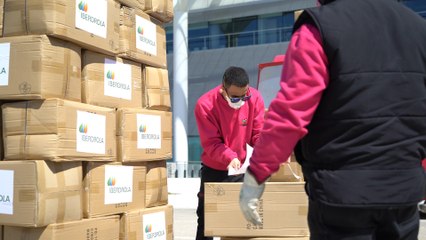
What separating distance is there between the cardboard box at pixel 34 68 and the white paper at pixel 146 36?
0.82 metres

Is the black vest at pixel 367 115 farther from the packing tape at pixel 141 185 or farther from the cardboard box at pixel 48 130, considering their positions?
the packing tape at pixel 141 185

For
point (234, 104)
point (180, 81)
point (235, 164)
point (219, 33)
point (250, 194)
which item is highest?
point (219, 33)

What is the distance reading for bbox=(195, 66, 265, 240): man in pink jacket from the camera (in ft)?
14.8

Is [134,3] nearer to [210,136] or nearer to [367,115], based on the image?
[210,136]

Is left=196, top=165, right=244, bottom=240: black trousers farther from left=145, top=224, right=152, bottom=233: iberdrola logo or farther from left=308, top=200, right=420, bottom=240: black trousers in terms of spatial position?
left=308, top=200, right=420, bottom=240: black trousers

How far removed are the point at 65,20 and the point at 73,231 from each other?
1.29m

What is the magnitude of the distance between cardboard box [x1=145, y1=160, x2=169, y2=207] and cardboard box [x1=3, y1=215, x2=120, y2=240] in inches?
20.2

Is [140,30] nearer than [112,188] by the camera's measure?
No

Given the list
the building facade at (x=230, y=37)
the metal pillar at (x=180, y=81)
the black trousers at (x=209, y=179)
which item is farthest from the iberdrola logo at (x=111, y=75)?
the building facade at (x=230, y=37)

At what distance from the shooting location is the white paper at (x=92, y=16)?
12.2ft

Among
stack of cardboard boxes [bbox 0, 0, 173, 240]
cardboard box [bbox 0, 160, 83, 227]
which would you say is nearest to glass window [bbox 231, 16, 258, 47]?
stack of cardboard boxes [bbox 0, 0, 173, 240]

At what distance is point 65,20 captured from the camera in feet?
11.7

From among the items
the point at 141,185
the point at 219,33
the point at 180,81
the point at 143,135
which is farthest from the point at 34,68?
the point at 219,33

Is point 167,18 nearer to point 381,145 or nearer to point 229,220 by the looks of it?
point 229,220
